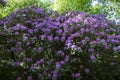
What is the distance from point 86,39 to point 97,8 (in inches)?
328

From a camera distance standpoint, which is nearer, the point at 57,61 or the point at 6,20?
the point at 57,61

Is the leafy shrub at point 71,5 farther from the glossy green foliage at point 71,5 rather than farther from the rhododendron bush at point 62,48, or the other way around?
the rhododendron bush at point 62,48

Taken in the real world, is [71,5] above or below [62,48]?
below

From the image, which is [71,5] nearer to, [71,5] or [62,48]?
[71,5]

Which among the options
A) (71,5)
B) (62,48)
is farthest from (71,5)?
(62,48)

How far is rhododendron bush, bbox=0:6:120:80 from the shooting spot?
22.5 feet

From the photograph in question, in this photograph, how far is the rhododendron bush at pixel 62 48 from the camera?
686 cm

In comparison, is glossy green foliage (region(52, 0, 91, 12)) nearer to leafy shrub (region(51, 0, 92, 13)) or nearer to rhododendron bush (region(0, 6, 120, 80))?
leafy shrub (region(51, 0, 92, 13))

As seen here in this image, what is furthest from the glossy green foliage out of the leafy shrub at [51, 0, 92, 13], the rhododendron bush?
the rhododendron bush

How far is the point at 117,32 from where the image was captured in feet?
26.8

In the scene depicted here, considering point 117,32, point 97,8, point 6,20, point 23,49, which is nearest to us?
point 23,49

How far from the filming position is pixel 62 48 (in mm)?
7293

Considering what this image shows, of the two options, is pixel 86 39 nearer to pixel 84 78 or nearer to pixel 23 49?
pixel 84 78

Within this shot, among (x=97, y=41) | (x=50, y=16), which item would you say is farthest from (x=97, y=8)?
(x=97, y=41)
